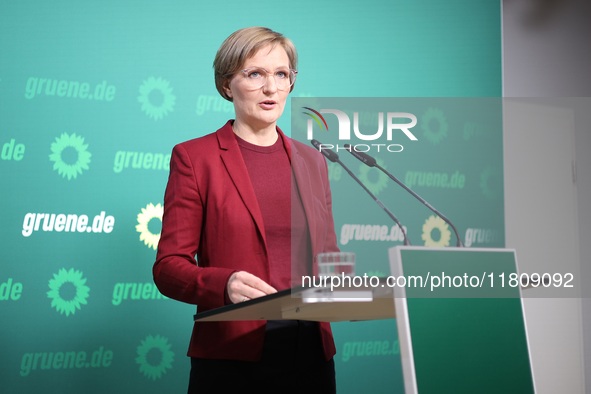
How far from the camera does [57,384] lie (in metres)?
3.01

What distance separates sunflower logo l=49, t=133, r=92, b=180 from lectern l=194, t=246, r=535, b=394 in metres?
1.93

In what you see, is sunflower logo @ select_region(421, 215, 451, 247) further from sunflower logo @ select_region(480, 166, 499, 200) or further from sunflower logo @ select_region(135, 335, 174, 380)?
sunflower logo @ select_region(135, 335, 174, 380)

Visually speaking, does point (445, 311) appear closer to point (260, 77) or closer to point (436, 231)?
point (436, 231)

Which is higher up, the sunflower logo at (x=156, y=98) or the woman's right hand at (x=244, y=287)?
the sunflower logo at (x=156, y=98)

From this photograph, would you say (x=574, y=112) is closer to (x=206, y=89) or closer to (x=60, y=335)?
(x=206, y=89)

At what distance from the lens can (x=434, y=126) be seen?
4.58ft

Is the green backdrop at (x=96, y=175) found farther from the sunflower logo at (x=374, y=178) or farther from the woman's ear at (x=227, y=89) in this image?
the sunflower logo at (x=374, y=178)

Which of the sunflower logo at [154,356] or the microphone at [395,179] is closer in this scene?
the microphone at [395,179]

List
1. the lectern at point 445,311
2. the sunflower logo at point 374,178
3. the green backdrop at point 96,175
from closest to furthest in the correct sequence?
the lectern at point 445,311
the sunflower logo at point 374,178
the green backdrop at point 96,175

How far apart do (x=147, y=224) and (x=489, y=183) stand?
204cm

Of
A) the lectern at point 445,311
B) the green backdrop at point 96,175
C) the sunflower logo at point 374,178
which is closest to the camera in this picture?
the lectern at point 445,311

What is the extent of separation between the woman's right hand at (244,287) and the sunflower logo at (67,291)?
177 cm

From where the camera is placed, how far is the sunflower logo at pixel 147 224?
3.22m

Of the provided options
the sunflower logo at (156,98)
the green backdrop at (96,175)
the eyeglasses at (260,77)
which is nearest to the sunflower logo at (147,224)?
the green backdrop at (96,175)
